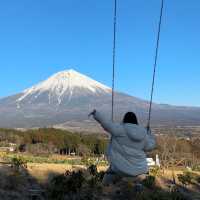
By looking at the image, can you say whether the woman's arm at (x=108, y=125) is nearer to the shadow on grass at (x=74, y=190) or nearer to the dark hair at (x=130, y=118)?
the dark hair at (x=130, y=118)

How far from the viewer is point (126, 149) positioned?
8.73 m

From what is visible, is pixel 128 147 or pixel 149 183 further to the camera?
pixel 149 183

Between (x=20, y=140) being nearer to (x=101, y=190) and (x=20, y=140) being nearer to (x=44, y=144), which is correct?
(x=44, y=144)

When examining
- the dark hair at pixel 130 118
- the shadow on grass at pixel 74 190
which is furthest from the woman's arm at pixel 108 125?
the shadow on grass at pixel 74 190

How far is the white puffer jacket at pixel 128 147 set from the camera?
28.3 ft

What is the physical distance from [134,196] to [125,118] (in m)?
1.79

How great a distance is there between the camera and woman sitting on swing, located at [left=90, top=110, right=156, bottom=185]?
340 inches

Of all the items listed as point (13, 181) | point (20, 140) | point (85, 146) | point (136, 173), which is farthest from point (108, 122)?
point (20, 140)

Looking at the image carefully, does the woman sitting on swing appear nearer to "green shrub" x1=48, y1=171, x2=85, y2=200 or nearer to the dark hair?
the dark hair

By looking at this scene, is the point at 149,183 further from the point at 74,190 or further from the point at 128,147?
the point at 128,147

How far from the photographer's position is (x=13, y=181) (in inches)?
428

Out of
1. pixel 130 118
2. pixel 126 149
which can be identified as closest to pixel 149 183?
pixel 126 149

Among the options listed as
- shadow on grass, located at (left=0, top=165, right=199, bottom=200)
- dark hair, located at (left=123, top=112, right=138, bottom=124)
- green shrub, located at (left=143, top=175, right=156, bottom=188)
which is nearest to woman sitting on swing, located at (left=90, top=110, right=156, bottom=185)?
dark hair, located at (left=123, top=112, right=138, bottom=124)

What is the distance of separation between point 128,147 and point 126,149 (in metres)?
0.04
